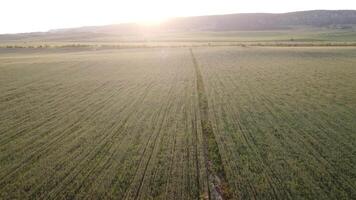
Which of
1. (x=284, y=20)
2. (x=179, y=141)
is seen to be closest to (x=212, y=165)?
(x=179, y=141)

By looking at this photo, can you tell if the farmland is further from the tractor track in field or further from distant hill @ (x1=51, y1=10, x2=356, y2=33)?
distant hill @ (x1=51, y1=10, x2=356, y2=33)

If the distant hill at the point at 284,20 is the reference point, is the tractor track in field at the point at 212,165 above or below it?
below

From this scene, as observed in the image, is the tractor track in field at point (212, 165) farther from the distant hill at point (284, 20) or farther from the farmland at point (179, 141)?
the distant hill at point (284, 20)

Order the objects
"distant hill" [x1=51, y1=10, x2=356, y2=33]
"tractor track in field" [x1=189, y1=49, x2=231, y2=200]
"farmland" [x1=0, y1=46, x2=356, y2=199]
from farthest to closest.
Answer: "distant hill" [x1=51, y1=10, x2=356, y2=33], "farmland" [x1=0, y1=46, x2=356, y2=199], "tractor track in field" [x1=189, y1=49, x2=231, y2=200]

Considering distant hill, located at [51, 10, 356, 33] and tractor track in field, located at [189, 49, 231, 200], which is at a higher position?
distant hill, located at [51, 10, 356, 33]

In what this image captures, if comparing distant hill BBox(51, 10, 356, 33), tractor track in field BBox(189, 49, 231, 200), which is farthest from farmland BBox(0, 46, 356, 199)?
distant hill BBox(51, 10, 356, 33)

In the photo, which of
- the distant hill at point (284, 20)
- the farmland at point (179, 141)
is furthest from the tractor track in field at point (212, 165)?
the distant hill at point (284, 20)

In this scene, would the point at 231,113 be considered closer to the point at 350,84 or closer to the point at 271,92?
the point at 271,92

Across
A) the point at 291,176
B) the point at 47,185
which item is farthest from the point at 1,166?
the point at 291,176
